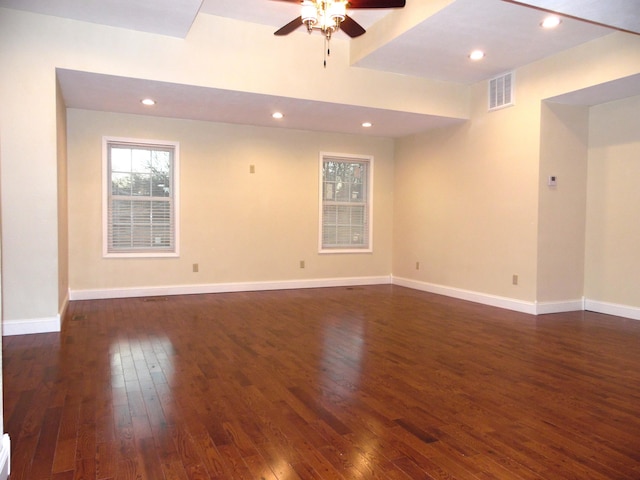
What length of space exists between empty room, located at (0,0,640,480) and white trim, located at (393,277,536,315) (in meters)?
0.07

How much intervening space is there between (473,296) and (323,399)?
393 cm

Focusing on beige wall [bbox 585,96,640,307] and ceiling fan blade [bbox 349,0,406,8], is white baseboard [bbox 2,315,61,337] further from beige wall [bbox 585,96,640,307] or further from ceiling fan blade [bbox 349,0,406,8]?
beige wall [bbox 585,96,640,307]

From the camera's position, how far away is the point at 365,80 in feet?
17.7

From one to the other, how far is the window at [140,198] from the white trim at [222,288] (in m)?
Answer: 0.49

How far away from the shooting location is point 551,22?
159 inches

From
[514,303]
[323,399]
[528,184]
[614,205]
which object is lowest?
[323,399]

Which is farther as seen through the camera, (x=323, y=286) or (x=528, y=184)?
(x=323, y=286)

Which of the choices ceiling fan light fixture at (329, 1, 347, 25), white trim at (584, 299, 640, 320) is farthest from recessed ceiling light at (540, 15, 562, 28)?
white trim at (584, 299, 640, 320)

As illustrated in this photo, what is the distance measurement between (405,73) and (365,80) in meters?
0.55

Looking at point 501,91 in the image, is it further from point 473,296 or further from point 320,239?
point 320,239

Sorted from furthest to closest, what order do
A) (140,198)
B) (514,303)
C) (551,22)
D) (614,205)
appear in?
(140,198), (514,303), (614,205), (551,22)

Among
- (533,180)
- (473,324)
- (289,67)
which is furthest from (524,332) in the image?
(289,67)

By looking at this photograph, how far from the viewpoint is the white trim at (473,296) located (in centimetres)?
531

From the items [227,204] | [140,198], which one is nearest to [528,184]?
[227,204]
